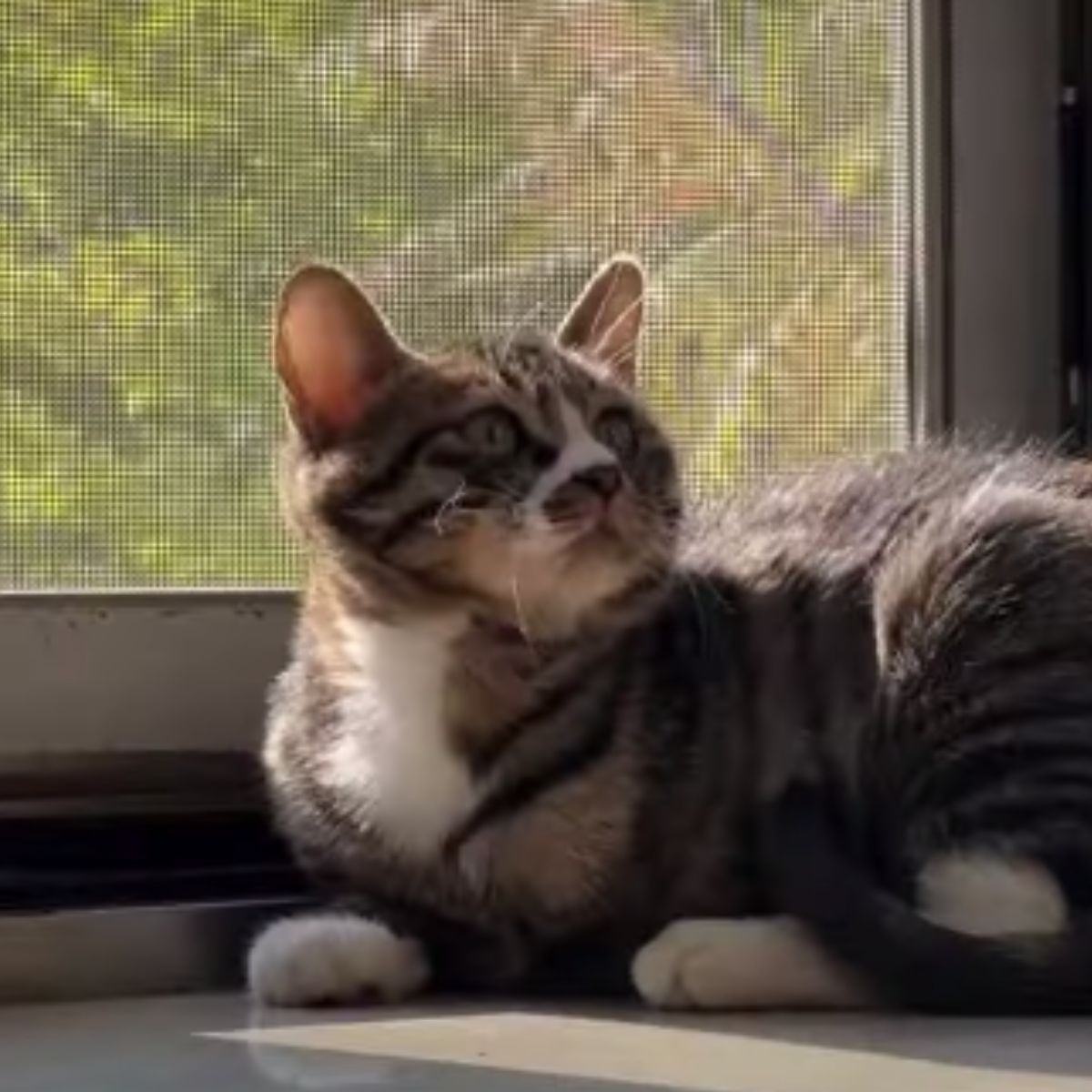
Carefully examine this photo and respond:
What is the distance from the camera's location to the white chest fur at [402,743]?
154cm

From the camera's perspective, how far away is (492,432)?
1562 mm

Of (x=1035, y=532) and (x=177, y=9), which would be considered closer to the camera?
(x=1035, y=532)

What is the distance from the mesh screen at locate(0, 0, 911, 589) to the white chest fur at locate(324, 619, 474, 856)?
19 centimetres

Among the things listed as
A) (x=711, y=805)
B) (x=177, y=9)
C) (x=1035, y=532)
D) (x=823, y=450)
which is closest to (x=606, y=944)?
(x=711, y=805)

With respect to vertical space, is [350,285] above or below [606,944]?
above

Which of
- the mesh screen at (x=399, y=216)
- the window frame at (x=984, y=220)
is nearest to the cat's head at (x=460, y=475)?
the mesh screen at (x=399, y=216)

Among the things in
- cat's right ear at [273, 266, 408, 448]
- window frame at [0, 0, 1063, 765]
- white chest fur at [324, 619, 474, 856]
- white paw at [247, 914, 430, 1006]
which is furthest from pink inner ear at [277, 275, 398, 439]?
window frame at [0, 0, 1063, 765]

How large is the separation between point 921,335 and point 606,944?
584mm

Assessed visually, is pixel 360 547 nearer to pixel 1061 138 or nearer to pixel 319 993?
pixel 319 993

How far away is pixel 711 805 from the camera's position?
1547 mm

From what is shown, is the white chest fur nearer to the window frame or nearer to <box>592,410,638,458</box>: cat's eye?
<box>592,410,638,458</box>: cat's eye

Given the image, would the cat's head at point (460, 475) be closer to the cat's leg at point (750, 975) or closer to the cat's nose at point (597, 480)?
the cat's nose at point (597, 480)

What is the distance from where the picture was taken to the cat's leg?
4.58ft

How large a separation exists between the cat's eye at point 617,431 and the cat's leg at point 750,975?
335 millimetres
